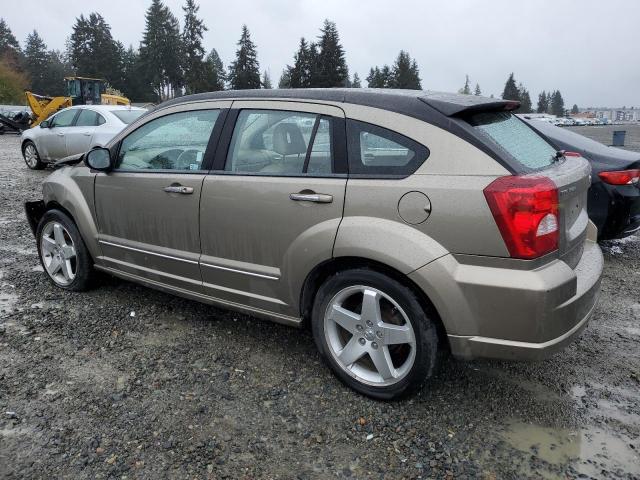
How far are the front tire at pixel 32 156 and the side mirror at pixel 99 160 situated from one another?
10742mm

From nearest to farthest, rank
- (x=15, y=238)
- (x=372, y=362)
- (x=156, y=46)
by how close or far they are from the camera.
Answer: (x=372, y=362) → (x=15, y=238) → (x=156, y=46)

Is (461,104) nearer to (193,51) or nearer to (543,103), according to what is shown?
(193,51)

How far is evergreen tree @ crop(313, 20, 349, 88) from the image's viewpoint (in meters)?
74.1

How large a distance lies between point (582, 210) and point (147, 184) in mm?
2825

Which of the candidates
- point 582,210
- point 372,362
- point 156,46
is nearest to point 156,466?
point 372,362

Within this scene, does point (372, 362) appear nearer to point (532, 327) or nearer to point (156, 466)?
point (532, 327)

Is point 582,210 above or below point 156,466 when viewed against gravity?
above

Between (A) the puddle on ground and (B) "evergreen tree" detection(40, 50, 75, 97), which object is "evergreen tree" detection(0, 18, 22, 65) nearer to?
(B) "evergreen tree" detection(40, 50, 75, 97)

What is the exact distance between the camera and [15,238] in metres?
6.43

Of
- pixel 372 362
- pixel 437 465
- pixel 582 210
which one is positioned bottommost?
pixel 437 465

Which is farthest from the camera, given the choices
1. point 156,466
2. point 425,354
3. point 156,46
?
point 156,46

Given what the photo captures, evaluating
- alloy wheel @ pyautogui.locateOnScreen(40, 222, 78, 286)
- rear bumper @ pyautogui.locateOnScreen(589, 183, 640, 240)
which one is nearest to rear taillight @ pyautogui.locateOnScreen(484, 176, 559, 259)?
rear bumper @ pyautogui.locateOnScreen(589, 183, 640, 240)

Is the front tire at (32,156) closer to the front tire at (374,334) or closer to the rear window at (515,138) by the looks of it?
the front tire at (374,334)

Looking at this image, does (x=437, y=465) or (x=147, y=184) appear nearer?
(x=437, y=465)
